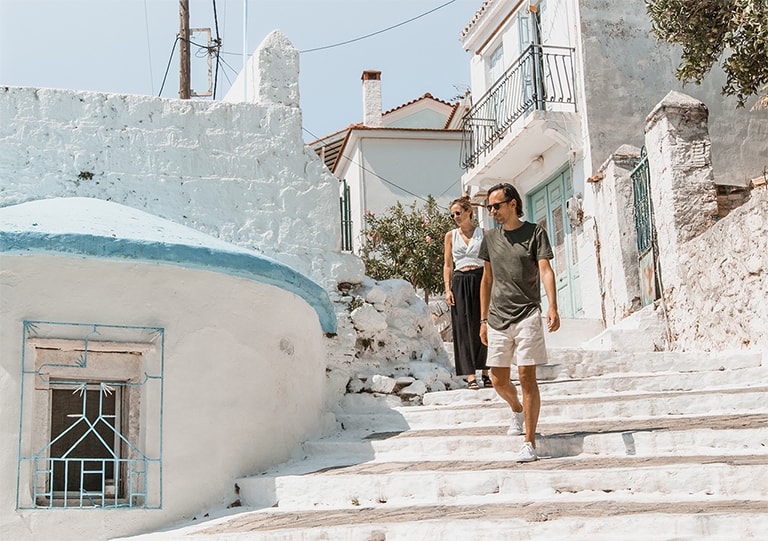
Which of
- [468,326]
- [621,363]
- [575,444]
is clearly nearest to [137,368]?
[575,444]

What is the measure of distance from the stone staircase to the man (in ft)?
1.10

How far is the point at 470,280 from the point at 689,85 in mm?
7446

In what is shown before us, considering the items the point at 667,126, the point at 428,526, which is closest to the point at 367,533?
the point at 428,526

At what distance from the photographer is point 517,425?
7066mm

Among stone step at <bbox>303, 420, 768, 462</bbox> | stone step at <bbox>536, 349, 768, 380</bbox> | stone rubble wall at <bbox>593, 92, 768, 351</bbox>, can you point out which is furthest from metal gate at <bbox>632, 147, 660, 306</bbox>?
stone step at <bbox>303, 420, 768, 462</bbox>

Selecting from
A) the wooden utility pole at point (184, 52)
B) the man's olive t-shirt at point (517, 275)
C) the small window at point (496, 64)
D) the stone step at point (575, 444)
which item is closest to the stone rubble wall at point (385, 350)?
the stone step at point (575, 444)

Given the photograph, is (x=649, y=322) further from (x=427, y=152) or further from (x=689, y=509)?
(x=427, y=152)

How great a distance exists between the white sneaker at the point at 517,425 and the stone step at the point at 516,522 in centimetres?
112

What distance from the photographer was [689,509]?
5.49 m

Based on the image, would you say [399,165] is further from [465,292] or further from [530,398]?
[530,398]

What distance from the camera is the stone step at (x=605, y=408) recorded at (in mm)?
7324

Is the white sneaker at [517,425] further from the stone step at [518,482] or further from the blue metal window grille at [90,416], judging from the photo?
the blue metal window grille at [90,416]

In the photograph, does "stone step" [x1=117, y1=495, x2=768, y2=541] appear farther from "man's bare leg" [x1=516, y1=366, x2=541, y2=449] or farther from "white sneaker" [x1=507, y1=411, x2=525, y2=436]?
"white sneaker" [x1=507, y1=411, x2=525, y2=436]

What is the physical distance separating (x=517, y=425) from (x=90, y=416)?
2.96 metres
